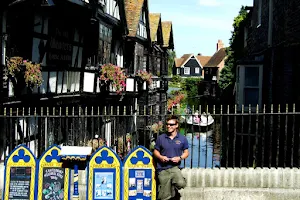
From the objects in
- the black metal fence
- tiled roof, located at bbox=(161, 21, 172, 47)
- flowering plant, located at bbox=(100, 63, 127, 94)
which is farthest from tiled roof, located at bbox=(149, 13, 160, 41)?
flowering plant, located at bbox=(100, 63, 127, 94)

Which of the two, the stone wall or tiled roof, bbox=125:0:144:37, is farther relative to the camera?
tiled roof, bbox=125:0:144:37

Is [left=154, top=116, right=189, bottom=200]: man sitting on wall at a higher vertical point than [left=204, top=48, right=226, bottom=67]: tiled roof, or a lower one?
lower

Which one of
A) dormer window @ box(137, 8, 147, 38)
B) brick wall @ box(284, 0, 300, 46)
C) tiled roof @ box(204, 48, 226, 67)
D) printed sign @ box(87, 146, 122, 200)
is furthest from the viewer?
tiled roof @ box(204, 48, 226, 67)

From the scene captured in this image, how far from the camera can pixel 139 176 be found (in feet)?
30.1

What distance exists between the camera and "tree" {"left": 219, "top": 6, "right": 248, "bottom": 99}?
3953 centimetres

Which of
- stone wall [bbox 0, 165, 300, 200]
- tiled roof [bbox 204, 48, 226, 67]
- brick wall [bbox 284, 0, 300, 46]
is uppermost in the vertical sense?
tiled roof [bbox 204, 48, 226, 67]

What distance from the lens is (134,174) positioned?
361 inches

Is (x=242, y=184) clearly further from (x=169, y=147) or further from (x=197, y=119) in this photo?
(x=197, y=119)

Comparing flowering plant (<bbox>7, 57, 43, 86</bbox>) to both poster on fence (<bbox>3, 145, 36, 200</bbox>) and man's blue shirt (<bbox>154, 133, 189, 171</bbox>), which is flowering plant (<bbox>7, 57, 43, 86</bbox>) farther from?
man's blue shirt (<bbox>154, 133, 189, 171</bbox>)

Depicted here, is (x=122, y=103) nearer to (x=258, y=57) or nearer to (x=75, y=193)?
(x=258, y=57)

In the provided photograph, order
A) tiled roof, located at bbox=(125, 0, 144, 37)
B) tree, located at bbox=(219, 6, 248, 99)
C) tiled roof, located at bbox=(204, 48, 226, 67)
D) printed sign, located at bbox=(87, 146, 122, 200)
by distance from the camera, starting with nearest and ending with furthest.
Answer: printed sign, located at bbox=(87, 146, 122, 200)
tiled roof, located at bbox=(125, 0, 144, 37)
tree, located at bbox=(219, 6, 248, 99)
tiled roof, located at bbox=(204, 48, 226, 67)

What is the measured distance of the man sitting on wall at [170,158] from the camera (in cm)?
872

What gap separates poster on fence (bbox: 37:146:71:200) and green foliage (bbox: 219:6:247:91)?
26.8 metres

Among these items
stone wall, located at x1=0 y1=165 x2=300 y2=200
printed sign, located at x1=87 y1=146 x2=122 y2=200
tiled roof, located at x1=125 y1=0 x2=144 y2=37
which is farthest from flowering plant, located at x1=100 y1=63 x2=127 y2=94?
printed sign, located at x1=87 y1=146 x2=122 y2=200
